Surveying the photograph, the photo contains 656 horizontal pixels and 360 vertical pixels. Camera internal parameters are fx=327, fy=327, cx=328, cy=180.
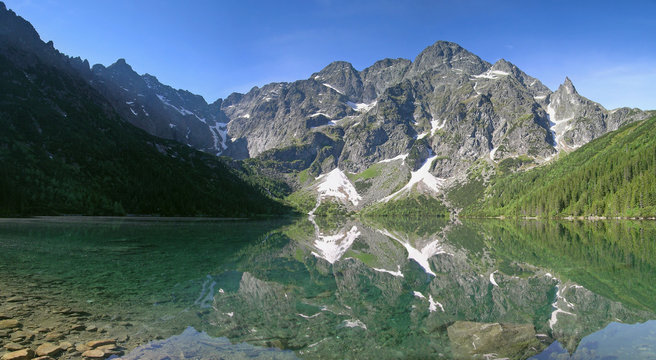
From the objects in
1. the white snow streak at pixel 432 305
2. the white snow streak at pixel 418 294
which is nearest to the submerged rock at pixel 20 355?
the white snow streak at pixel 432 305

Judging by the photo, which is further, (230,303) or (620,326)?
(230,303)

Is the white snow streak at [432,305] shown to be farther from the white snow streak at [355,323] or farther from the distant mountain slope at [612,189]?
the distant mountain slope at [612,189]

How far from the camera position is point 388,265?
36.1 metres

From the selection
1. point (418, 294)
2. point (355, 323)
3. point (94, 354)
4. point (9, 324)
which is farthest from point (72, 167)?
point (355, 323)

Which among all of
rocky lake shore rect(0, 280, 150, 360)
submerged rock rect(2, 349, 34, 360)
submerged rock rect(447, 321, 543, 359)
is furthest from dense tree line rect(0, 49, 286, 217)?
submerged rock rect(447, 321, 543, 359)

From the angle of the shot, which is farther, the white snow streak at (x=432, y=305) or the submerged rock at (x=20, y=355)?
the white snow streak at (x=432, y=305)

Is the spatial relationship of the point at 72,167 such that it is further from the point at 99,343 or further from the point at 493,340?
the point at 493,340

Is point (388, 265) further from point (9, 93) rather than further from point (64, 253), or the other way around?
point (9, 93)

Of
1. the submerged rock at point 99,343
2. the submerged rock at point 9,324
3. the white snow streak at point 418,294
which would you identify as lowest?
the white snow streak at point 418,294

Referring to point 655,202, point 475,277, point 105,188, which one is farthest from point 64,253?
point 655,202

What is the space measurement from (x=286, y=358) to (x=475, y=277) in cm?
2120

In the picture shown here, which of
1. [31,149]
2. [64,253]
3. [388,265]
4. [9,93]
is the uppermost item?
[9,93]

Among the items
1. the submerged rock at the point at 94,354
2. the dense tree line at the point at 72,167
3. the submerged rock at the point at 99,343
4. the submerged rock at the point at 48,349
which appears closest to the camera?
the submerged rock at the point at 48,349

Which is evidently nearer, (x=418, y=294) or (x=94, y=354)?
(x=94, y=354)
